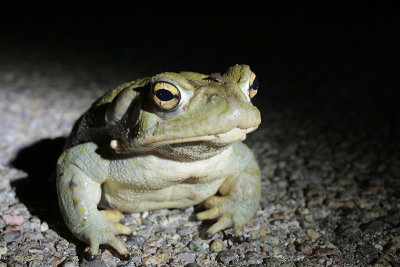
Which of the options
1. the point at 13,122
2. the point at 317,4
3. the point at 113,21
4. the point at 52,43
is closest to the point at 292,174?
the point at 13,122

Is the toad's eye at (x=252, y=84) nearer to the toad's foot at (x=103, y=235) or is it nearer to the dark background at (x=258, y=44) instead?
the toad's foot at (x=103, y=235)

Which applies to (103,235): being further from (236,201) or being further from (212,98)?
(212,98)

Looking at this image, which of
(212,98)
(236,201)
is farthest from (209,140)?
(236,201)

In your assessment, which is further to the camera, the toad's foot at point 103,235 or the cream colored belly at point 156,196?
the cream colored belly at point 156,196

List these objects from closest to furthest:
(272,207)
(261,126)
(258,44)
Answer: (272,207) < (261,126) < (258,44)

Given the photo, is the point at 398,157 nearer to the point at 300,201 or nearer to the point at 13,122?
the point at 300,201

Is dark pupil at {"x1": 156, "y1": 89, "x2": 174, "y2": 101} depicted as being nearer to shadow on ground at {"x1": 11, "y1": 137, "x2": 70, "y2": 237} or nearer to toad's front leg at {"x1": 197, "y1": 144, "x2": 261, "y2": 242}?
toad's front leg at {"x1": 197, "y1": 144, "x2": 261, "y2": 242}

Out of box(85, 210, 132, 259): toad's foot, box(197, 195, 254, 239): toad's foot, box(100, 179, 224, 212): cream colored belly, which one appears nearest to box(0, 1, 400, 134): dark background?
box(197, 195, 254, 239): toad's foot

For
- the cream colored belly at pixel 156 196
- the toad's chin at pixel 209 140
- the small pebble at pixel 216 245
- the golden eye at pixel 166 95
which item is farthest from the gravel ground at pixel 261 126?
the golden eye at pixel 166 95
